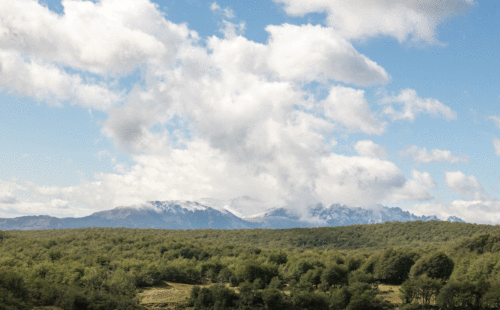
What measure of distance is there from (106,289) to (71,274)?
1012 cm

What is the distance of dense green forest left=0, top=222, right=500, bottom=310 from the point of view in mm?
62219

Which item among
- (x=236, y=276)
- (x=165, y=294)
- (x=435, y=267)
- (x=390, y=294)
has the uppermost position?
(x=435, y=267)

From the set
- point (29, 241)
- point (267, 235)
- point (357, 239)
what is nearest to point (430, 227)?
point (357, 239)

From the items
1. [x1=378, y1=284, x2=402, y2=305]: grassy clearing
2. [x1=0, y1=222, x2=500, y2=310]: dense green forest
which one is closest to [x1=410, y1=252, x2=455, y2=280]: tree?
[x1=0, y1=222, x2=500, y2=310]: dense green forest

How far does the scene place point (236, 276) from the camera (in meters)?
84.3

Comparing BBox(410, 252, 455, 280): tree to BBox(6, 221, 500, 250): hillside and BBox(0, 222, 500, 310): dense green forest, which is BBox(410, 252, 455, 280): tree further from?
BBox(6, 221, 500, 250): hillside

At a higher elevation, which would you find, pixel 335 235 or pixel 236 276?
pixel 335 235

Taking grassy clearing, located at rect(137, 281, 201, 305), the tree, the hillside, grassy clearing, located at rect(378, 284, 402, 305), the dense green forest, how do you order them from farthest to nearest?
the hillside → the tree → grassy clearing, located at rect(378, 284, 402, 305) → grassy clearing, located at rect(137, 281, 201, 305) → the dense green forest

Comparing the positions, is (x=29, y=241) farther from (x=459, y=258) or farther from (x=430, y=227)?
(x=430, y=227)

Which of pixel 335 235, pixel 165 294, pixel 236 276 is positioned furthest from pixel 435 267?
pixel 335 235

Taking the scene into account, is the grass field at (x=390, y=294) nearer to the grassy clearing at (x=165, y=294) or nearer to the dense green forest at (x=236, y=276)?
the dense green forest at (x=236, y=276)

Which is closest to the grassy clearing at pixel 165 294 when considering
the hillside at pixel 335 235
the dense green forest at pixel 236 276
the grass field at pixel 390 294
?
the dense green forest at pixel 236 276

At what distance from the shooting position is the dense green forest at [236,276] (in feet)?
204

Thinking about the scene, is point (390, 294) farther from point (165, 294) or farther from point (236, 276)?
point (165, 294)
